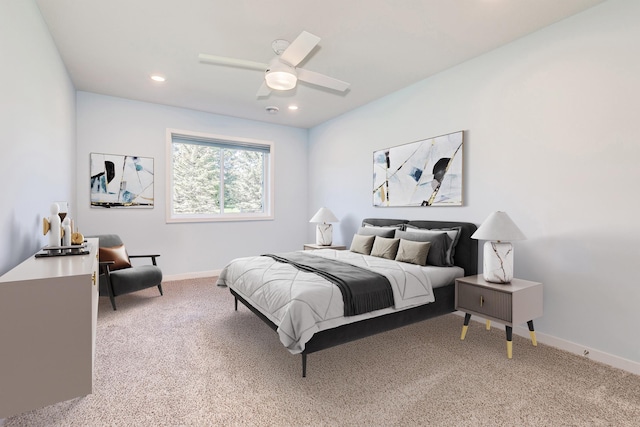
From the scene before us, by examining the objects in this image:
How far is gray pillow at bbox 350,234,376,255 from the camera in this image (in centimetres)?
400

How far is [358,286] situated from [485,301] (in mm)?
1123

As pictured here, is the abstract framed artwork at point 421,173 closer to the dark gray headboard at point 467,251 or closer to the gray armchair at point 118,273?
the dark gray headboard at point 467,251

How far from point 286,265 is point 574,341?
256cm

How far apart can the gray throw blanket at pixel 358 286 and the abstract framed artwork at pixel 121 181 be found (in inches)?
121

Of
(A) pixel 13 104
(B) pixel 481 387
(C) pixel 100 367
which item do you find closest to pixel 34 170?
(A) pixel 13 104

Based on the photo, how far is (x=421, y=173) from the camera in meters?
3.91

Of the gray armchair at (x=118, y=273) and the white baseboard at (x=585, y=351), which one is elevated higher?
the gray armchair at (x=118, y=273)

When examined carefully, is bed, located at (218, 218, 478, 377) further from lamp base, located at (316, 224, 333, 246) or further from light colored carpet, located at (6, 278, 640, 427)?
lamp base, located at (316, 224, 333, 246)

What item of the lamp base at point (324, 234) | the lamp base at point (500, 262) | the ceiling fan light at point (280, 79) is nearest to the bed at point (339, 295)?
the lamp base at point (500, 262)

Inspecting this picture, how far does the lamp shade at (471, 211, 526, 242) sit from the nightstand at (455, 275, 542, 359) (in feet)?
1.34

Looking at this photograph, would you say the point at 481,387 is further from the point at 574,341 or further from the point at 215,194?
the point at 215,194

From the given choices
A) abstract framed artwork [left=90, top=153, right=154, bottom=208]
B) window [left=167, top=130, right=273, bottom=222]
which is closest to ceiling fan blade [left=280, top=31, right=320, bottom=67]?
window [left=167, top=130, right=273, bottom=222]

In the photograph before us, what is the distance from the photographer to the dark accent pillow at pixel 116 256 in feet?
12.6

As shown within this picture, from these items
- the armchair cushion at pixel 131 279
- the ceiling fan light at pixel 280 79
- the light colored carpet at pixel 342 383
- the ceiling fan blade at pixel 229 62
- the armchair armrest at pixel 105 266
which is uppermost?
the ceiling fan blade at pixel 229 62
